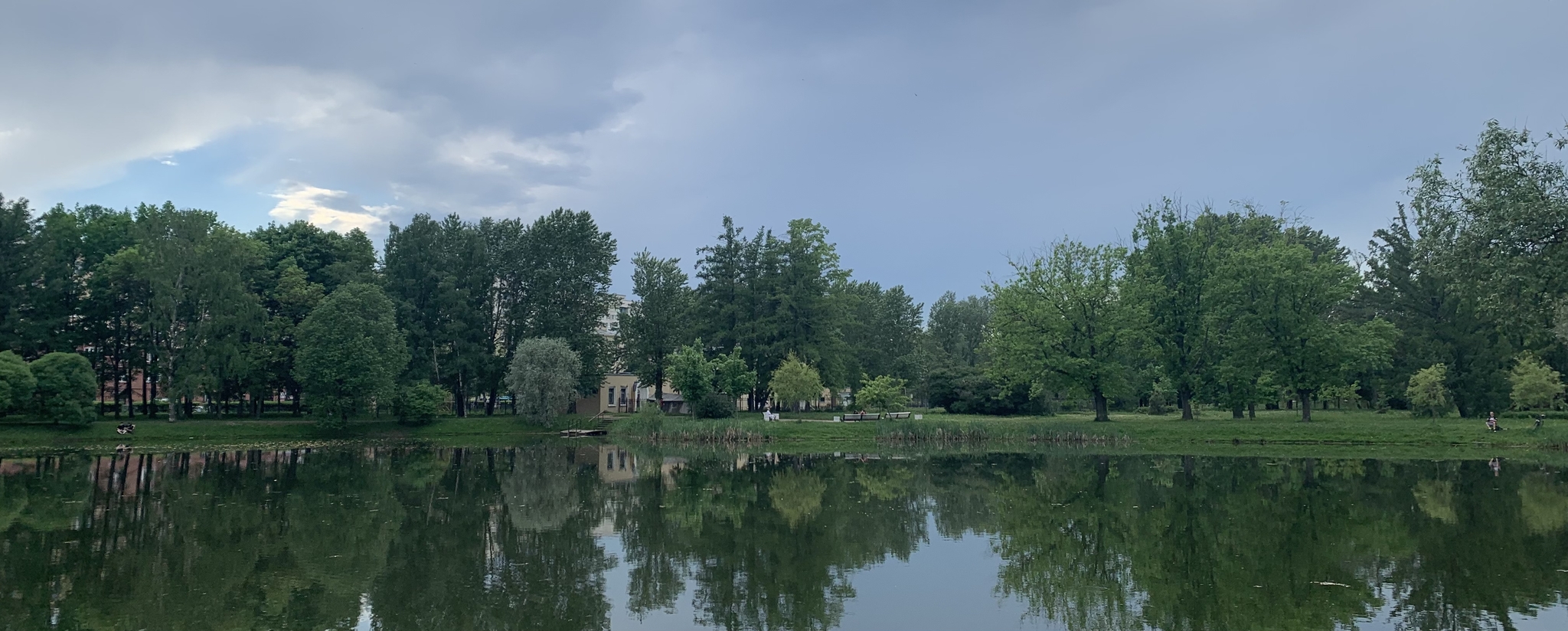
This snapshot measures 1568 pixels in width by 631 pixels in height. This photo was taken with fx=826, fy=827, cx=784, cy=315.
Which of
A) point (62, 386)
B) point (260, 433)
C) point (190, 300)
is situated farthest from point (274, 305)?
point (62, 386)

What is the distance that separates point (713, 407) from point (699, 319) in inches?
463

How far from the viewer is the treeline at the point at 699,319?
4288cm

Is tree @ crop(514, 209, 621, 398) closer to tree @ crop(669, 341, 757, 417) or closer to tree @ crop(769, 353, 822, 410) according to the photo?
tree @ crop(669, 341, 757, 417)

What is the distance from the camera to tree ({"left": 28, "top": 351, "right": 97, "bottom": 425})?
38500 mm

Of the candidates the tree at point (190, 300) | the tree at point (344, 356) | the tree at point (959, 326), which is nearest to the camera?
the tree at point (190, 300)

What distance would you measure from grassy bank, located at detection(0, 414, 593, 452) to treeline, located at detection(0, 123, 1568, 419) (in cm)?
170

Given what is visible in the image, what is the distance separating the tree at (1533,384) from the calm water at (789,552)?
20115 mm

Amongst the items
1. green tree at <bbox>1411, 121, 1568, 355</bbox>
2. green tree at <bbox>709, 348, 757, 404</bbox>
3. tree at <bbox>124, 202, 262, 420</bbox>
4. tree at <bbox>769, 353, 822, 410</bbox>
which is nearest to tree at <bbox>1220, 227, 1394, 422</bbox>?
green tree at <bbox>1411, 121, 1568, 355</bbox>

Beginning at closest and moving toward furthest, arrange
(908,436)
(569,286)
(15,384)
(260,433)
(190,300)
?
(15,384), (908,436), (260,433), (190,300), (569,286)

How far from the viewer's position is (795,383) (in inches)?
1916

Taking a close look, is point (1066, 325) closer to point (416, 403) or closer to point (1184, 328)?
point (1184, 328)

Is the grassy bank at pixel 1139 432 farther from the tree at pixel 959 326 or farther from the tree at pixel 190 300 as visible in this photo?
the tree at pixel 959 326

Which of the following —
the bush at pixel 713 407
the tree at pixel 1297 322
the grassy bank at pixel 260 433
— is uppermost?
the tree at pixel 1297 322

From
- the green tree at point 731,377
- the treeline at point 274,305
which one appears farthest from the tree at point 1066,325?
the treeline at point 274,305
